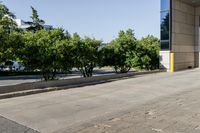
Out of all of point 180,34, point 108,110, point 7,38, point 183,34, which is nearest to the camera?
point 108,110

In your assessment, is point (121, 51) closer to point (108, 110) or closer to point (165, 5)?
point (165, 5)

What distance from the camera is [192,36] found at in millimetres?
29312

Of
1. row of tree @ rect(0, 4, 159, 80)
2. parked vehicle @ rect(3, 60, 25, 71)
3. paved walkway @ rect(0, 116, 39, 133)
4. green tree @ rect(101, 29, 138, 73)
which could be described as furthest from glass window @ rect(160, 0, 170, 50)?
paved walkway @ rect(0, 116, 39, 133)

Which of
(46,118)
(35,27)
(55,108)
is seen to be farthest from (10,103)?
(35,27)

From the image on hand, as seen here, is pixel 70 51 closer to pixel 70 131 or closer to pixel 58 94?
pixel 58 94

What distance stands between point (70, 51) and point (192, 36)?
15.7m

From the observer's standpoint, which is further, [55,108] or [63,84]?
[63,84]

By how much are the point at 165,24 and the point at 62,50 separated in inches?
460

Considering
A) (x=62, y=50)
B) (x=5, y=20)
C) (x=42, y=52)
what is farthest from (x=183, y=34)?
(x=5, y=20)

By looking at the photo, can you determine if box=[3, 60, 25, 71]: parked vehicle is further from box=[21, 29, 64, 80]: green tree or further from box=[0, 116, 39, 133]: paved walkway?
box=[0, 116, 39, 133]: paved walkway

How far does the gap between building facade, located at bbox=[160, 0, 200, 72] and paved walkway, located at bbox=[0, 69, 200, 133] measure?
11.0m

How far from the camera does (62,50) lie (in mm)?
17312

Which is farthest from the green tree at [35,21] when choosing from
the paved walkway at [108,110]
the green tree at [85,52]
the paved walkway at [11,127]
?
the paved walkway at [11,127]

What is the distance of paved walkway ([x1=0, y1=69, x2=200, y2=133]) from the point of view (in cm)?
811
